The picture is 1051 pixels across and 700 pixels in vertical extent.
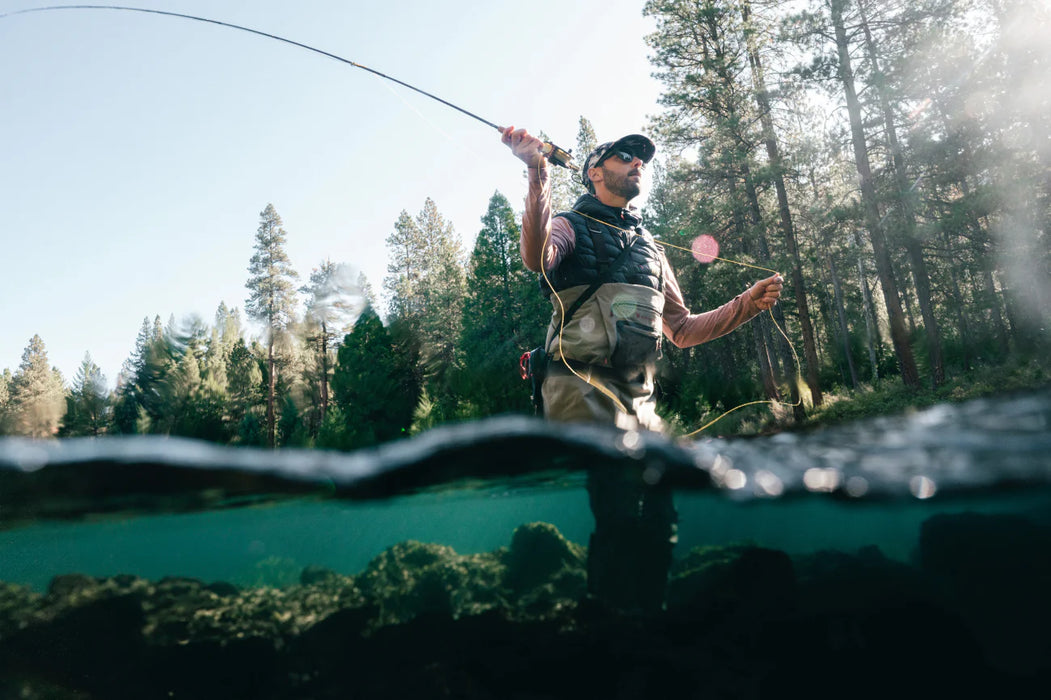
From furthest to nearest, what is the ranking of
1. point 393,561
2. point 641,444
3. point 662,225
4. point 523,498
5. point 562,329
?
1. point 662,225
2. point 562,329
3. point 523,498
4. point 641,444
5. point 393,561

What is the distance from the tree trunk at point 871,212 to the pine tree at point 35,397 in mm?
52759

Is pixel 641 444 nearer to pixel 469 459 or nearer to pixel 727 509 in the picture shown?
pixel 727 509

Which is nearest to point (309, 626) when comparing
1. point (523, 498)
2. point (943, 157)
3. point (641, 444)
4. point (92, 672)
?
point (92, 672)

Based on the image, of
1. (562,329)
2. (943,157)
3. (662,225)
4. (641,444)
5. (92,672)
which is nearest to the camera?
(92,672)

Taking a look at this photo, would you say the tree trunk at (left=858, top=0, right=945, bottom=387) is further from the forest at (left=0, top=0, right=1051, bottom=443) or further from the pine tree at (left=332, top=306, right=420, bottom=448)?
the pine tree at (left=332, top=306, right=420, bottom=448)

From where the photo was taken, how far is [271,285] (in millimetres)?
44062

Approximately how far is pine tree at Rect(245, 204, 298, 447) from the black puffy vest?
4235 cm

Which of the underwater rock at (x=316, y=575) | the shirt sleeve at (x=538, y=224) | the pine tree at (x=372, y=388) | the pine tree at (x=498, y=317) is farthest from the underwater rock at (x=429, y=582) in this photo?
the pine tree at (x=372, y=388)

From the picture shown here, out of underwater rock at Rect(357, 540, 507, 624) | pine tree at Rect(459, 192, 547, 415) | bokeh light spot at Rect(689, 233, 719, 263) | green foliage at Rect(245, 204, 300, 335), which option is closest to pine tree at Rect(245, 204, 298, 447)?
green foliage at Rect(245, 204, 300, 335)

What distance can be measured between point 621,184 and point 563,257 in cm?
70

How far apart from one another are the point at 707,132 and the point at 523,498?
69.0 ft

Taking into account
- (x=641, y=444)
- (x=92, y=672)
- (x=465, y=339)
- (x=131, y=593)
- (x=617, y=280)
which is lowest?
(x=92, y=672)

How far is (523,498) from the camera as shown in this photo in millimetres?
2496

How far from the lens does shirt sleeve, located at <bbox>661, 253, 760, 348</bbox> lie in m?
3.72
